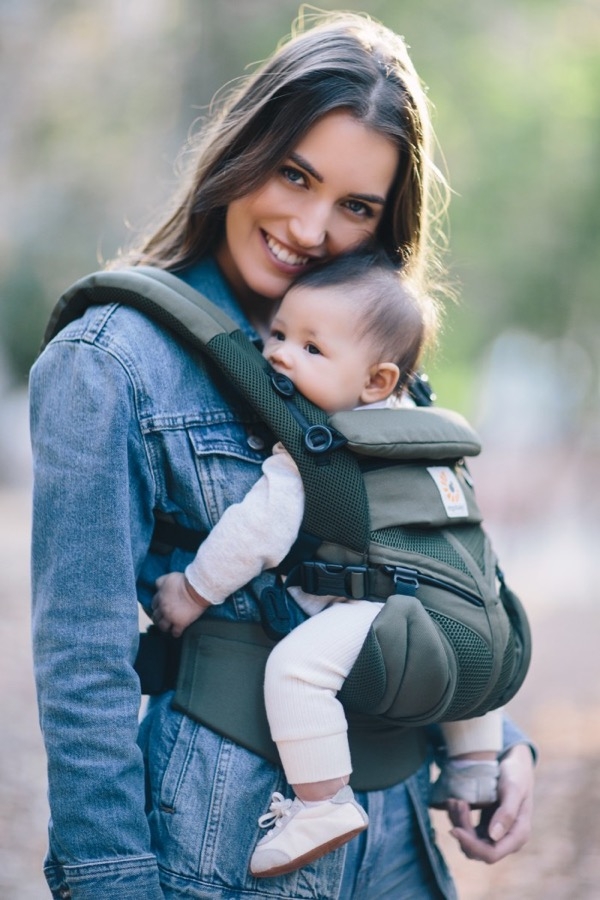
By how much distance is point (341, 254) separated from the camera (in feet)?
7.11

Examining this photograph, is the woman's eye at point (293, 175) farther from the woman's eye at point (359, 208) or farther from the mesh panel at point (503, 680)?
the mesh panel at point (503, 680)

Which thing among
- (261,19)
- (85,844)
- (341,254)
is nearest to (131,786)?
(85,844)

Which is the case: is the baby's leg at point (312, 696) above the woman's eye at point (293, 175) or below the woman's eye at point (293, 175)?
below

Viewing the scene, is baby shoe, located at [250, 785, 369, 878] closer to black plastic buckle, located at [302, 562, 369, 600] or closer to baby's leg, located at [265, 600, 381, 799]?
baby's leg, located at [265, 600, 381, 799]

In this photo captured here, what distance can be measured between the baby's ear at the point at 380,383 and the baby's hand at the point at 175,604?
0.61m

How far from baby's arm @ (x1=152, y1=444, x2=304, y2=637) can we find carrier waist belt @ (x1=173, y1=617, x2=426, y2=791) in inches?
2.2

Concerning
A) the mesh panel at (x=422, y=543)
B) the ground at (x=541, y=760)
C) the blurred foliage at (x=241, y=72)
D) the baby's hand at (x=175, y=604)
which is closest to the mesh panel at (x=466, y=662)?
the mesh panel at (x=422, y=543)

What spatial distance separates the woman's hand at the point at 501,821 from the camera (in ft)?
6.75

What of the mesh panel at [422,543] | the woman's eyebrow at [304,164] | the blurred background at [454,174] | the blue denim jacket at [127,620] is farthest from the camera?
the blurred background at [454,174]

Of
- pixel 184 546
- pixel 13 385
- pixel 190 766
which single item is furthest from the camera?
pixel 13 385

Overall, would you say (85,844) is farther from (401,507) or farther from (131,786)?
(401,507)

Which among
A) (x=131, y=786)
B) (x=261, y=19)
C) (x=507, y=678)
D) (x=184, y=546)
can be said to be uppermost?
(x=261, y=19)

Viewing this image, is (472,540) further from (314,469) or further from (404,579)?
(314,469)

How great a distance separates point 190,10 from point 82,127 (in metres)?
3.88
